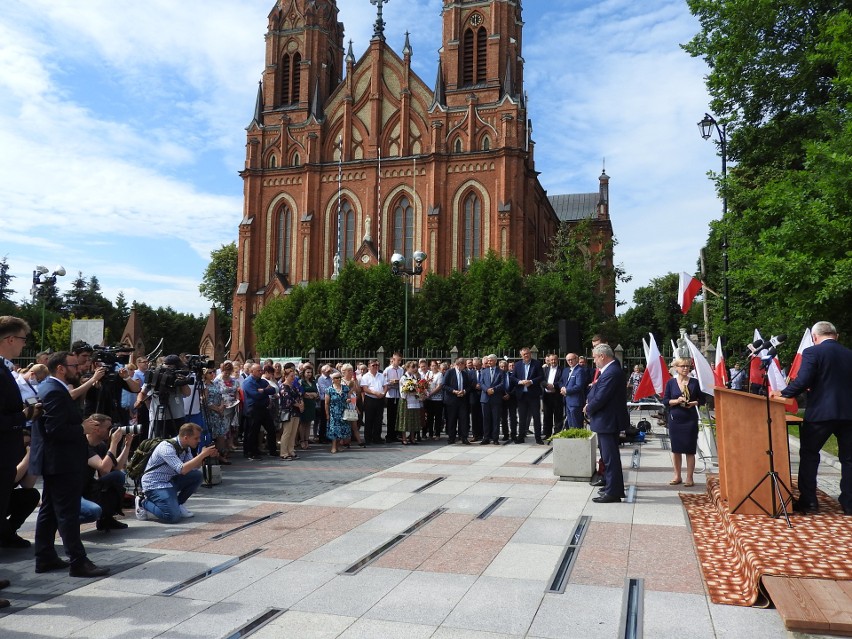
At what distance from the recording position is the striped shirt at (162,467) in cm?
748

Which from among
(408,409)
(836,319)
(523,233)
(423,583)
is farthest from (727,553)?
(523,233)

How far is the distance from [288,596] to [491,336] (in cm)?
3255

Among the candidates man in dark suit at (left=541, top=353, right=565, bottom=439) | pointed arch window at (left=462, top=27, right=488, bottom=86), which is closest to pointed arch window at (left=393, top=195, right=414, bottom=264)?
pointed arch window at (left=462, top=27, right=488, bottom=86)

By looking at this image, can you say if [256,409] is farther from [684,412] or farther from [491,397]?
[684,412]

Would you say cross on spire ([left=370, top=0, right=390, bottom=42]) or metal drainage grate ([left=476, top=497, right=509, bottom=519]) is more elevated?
cross on spire ([left=370, top=0, right=390, bottom=42])

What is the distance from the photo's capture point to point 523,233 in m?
42.2

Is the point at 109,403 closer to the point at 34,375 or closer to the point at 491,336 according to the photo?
the point at 34,375

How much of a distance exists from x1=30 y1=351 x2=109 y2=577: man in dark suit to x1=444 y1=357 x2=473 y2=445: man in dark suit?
1001 centimetres

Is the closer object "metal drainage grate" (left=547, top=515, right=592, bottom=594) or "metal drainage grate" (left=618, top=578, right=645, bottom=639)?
"metal drainage grate" (left=618, top=578, right=645, bottom=639)

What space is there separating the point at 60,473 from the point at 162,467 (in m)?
2.29

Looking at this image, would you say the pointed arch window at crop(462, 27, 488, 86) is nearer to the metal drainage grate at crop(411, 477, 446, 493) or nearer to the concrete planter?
the concrete planter

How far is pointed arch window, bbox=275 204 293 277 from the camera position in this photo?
152 ft

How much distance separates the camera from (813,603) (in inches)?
160

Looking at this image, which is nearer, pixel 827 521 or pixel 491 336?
pixel 827 521
